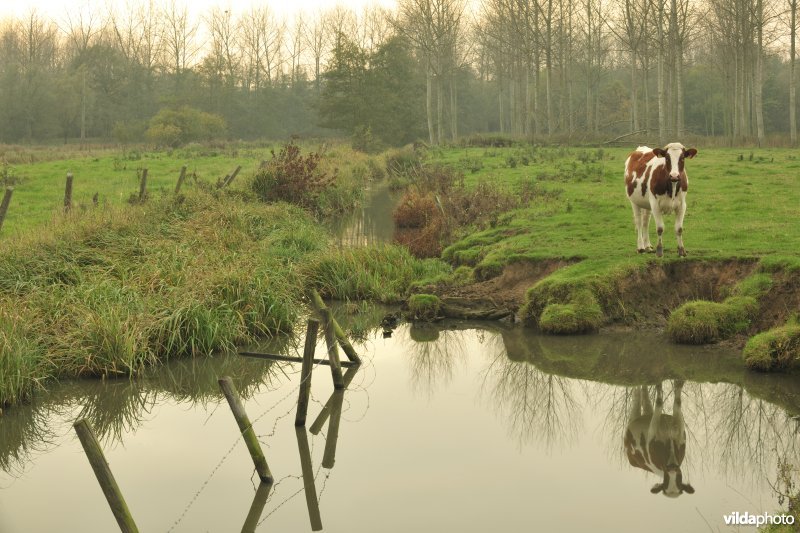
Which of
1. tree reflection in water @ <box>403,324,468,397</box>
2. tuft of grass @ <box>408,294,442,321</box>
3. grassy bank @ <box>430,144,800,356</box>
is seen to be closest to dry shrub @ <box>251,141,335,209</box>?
grassy bank @ <box>430,144,800,356</box>

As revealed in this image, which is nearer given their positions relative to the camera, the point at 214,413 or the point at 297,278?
the point at 214,413

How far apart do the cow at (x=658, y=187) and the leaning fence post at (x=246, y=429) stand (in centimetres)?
849

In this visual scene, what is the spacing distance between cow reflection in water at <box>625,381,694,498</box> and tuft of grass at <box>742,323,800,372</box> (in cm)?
107

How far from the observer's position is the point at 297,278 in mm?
16688

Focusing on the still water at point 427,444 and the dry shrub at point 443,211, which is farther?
the dry shrub at point 443,211

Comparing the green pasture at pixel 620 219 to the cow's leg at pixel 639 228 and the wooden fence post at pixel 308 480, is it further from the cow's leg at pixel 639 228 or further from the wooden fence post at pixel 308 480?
the wooden fence post at pixel 308 480

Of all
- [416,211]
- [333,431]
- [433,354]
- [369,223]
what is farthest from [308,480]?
[369,223]

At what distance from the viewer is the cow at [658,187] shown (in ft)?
46.0

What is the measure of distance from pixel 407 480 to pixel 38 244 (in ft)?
32.0

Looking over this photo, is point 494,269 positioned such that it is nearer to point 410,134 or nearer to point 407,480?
point 407,480

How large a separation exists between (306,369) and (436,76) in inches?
2340

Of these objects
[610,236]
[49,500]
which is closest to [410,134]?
[610,236]

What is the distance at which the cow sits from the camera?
46.0ft

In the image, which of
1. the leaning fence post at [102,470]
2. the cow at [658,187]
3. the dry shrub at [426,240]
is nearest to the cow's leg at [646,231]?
the cow at [658,187]
